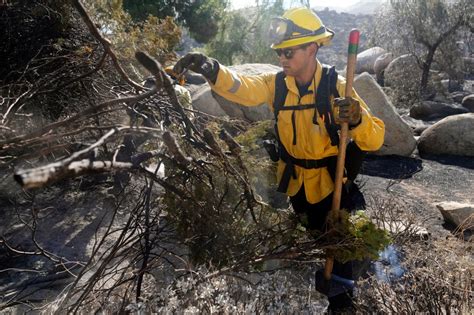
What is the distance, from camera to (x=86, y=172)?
3.79 feet

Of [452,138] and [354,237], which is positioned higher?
[354,237]

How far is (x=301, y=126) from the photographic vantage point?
297cm

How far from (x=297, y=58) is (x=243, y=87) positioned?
1.54 feet

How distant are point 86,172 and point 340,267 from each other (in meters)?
2.51

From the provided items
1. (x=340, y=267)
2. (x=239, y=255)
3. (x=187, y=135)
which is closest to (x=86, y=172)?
(x=187, y=135)

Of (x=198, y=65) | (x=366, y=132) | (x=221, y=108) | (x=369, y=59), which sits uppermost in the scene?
(x=198, y=65)

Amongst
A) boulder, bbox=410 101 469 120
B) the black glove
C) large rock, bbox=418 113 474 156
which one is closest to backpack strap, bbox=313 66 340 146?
the black glove

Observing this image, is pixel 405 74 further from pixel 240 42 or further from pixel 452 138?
pixel 452 138

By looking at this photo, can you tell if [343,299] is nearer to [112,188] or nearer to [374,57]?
[112,188]

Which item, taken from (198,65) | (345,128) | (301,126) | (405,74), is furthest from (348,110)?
(405,74)

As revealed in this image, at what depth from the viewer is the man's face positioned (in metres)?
2.94

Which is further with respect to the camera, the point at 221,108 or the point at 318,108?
the point at 221,108

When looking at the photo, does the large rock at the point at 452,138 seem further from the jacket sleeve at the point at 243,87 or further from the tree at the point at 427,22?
the tree at the point at 427,22

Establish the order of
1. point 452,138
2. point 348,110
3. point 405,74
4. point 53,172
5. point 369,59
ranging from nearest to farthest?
point 53,172 → point 348,110 → point 452,138 → point 405,74 → point 369,59
